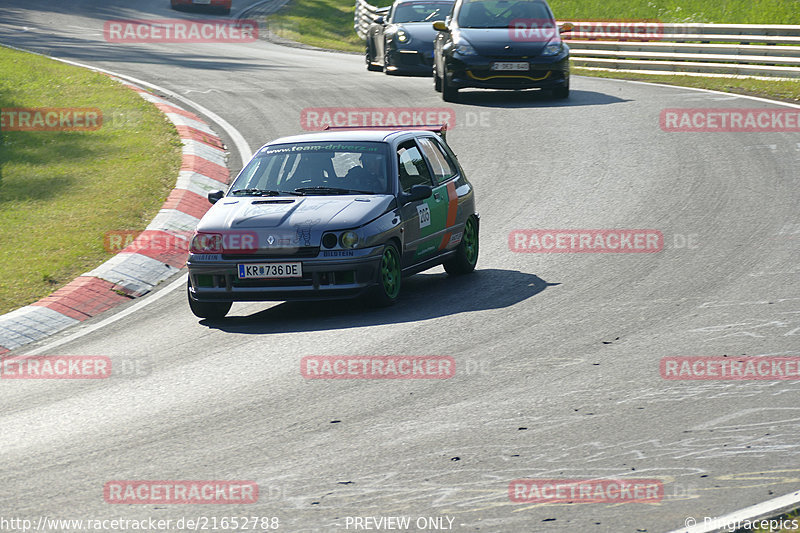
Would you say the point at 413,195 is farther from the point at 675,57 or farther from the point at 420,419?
the point at 675,57

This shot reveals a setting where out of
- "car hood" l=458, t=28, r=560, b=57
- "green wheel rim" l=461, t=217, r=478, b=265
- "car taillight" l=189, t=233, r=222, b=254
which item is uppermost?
"car hood" l=458, t=28, r=560, b=57

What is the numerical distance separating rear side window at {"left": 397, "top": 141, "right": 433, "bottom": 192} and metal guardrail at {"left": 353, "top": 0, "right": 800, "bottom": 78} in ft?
46.6

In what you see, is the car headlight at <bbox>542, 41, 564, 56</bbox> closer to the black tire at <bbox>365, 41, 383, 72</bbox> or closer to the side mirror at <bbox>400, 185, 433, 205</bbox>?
the black tire at <bbox>365, 41, 383, 72</bbox>

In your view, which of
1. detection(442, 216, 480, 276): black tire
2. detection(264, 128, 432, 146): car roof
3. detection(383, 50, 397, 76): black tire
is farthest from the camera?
detection(383, 50, 397, 76): black tire

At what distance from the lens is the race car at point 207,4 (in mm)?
44250

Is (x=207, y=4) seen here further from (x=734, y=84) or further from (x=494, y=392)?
(x=494, y=392)

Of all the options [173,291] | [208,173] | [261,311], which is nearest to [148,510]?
[261,311]

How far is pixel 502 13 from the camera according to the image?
21.9 metres

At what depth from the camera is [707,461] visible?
589cm

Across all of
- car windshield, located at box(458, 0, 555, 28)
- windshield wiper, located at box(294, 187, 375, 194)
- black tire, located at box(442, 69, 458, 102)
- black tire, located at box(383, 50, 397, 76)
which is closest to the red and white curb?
windshield wiper, located at box(294, 187, 375, 194)

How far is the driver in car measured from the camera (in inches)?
410

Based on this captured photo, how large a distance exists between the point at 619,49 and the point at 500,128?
394 inches

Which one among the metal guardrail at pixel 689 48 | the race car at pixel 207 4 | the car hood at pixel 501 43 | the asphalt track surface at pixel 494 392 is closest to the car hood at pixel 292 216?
the asphalt track surface at pixel 494 392

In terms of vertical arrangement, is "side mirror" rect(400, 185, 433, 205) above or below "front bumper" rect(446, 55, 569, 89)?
above
